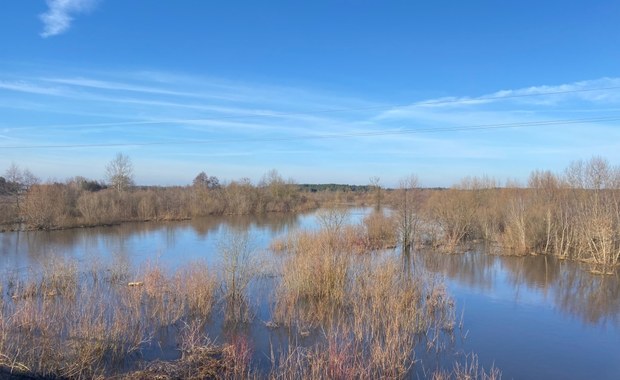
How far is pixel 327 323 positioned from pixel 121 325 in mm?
4658

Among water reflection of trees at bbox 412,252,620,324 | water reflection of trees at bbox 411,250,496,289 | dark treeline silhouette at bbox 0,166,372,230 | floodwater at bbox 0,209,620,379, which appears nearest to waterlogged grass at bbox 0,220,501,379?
floodwater at bbox 0,209,620,379

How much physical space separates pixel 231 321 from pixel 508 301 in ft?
29.0

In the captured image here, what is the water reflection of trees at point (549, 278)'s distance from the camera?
13.1m

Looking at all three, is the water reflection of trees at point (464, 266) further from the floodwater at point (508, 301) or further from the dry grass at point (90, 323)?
the dry grass at point (90, 323)

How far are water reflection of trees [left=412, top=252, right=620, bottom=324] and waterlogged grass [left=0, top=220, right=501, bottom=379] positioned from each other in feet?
11.3

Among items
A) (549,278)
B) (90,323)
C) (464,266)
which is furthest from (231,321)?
(549,278)

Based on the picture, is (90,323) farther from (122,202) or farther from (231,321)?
(122,202)

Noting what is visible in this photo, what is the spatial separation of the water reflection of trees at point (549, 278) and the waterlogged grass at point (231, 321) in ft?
11.3

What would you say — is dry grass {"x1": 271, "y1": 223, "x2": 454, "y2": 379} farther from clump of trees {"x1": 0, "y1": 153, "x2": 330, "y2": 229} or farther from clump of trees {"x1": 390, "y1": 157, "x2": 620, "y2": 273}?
clump of trees {"x1": 0, "y1": 153, "x2": 330, "y2": 229}

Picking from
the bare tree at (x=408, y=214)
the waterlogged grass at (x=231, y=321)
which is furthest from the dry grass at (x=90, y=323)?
the bare tree at (x=408, y=214)

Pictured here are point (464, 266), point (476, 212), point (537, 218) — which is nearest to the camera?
point (464, 266)

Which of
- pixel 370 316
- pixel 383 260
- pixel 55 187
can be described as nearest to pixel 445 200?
pixel 383 260

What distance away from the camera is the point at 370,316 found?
33.4ft

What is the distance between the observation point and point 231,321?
10.7 meters
